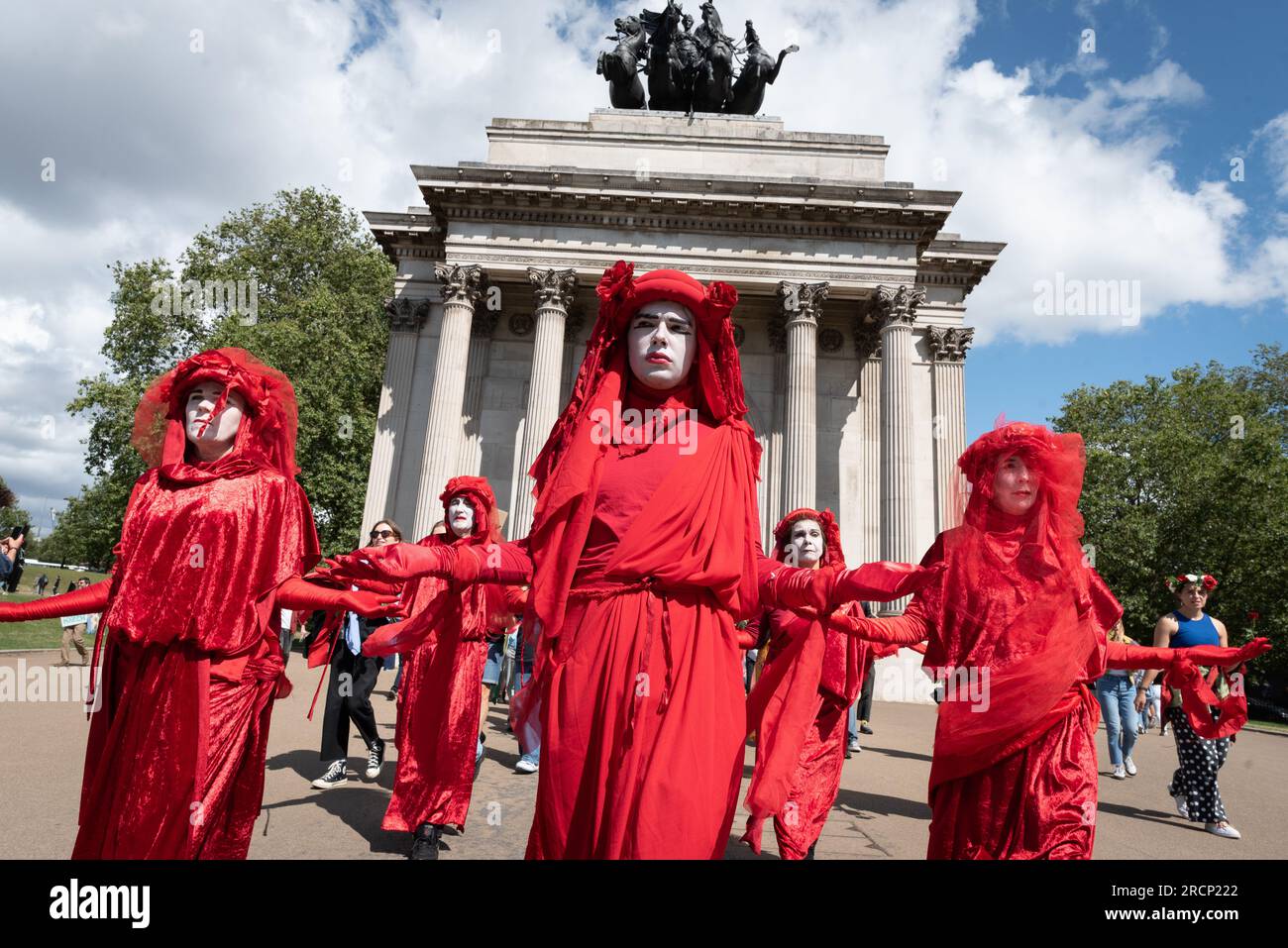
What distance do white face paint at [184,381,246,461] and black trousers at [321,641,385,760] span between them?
395 centimetres

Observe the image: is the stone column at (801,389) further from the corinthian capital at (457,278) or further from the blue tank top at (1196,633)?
the blue tank top at (1196,633)

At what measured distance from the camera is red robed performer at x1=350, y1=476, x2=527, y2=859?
458cm

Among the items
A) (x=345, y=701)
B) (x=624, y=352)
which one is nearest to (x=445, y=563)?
(x=624, y=352)

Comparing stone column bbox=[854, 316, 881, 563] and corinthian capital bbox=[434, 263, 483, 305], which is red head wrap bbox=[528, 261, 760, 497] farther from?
corinthian capital bbox=[434, 263, 483, 305]

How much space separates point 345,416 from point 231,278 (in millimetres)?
8576

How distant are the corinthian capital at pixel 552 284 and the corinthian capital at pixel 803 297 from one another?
5666 mm

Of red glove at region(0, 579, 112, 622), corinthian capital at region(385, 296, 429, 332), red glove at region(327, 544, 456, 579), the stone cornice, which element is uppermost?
the stone cornice

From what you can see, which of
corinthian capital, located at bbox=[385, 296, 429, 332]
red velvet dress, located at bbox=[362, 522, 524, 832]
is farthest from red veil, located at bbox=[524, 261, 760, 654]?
corinthian capital, located at bbox=[385, 296, 429, 332]

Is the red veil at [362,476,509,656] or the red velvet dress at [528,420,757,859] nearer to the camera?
the red velvet dress at [528,420,757,859]

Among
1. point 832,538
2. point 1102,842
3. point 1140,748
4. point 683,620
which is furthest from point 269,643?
point 1140,748

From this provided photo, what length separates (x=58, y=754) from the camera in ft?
22.3

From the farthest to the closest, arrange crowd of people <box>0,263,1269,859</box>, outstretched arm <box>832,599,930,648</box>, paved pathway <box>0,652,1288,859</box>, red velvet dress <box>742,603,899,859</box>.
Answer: paved pathway <box>0,652,1288,859</box>, red velvet dress <box>742,603,899,859</box>, outstretched arm <box>832,599,930,648</box>, crowd of people <box>0,263,1269,859</box>

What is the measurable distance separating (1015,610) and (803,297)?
17199mm
